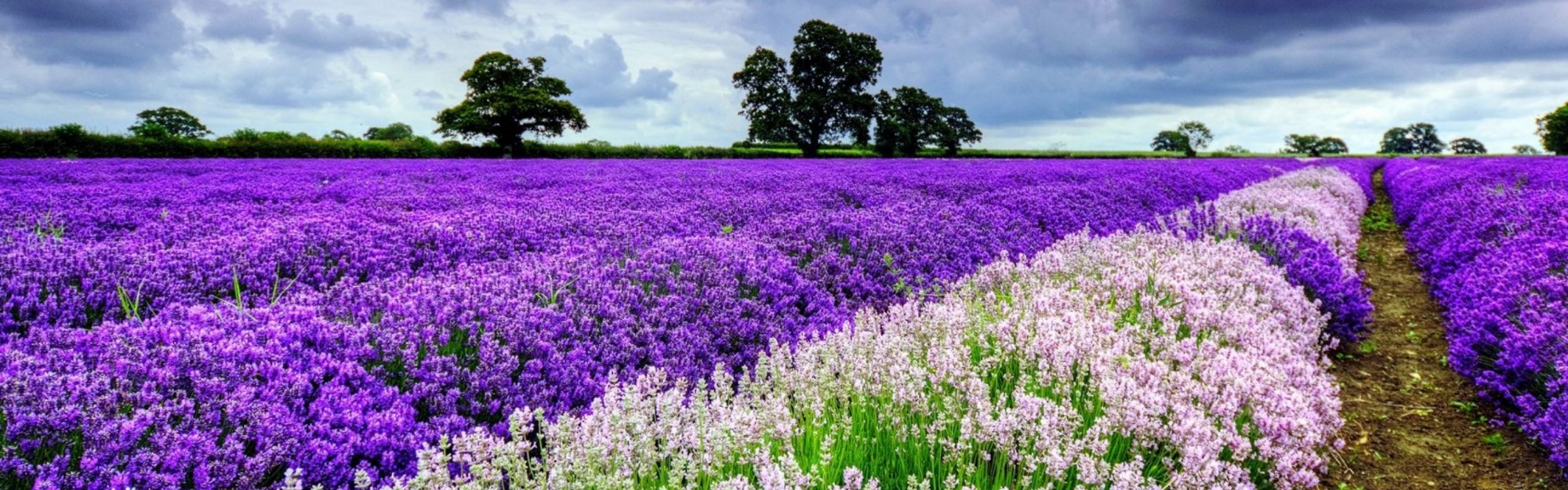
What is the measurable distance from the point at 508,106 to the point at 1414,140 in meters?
108

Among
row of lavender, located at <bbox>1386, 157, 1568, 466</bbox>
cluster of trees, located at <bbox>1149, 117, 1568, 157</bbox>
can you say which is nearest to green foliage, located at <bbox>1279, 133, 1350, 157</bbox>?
cluster of trees, located at <bbox>1149, 117, 1568, 157</bbox>

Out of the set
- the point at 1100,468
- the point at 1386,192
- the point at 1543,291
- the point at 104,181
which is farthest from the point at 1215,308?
the point at 1386,192

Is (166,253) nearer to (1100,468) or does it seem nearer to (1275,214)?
(1100,468)

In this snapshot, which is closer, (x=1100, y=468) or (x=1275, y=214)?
(x=1100, y=468)

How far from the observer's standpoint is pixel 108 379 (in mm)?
2152

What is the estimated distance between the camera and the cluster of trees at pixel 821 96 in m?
40.6

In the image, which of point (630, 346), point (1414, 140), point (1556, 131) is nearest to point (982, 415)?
point (630, 346)

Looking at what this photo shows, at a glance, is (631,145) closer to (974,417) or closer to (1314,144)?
(974,417)

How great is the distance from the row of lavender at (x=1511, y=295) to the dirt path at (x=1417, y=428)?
15 cm

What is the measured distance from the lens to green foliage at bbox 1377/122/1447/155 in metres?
91.8

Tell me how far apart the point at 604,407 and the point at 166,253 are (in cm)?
334

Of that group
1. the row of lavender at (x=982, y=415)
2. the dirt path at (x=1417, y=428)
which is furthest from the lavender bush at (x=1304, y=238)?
the row of lavender at (x=982, y=415)

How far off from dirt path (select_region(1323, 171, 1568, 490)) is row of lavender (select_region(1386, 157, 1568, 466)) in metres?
0.15

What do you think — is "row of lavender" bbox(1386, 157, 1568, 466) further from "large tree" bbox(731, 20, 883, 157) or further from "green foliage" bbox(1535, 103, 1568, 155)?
"green foliage" bbox(1535, 103, 1568, 155)
